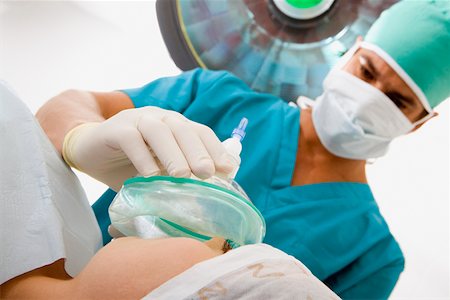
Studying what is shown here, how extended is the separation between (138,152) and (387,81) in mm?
803

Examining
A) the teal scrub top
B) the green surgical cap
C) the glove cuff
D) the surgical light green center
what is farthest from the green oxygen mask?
the surgical light green center

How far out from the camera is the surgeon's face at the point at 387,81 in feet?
3.59

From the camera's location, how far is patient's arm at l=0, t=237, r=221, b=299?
1.15 ft

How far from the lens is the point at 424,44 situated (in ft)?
3.46

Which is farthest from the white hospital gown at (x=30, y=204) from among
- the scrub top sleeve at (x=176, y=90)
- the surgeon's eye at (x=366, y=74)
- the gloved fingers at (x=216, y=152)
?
the surgeon's eye at (x=366, y=74)

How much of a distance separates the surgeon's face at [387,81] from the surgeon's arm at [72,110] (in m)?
0.65

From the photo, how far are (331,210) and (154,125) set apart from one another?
0.69m

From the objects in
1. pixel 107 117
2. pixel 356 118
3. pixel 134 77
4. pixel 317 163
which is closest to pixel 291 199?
pixel 317 163

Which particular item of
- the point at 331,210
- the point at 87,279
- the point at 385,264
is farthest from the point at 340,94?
the point at 87,279

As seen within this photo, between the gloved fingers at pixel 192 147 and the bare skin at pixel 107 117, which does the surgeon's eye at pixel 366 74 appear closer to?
the bare skin at pixel 107 117

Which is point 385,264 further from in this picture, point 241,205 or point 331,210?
point 241,205

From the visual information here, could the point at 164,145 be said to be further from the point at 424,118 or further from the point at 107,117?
the point at 424,118

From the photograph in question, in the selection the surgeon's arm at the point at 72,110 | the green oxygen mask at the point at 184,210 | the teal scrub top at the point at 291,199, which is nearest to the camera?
the green oxygen mask at the point at 184,210

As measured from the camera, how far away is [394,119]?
1115 mm
